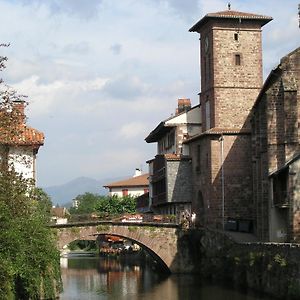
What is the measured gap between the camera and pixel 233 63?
86.2m

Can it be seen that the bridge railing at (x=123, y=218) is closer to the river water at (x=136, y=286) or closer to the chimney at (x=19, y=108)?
the river water at (x=136, y=286)

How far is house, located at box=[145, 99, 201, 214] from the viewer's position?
8838 cm

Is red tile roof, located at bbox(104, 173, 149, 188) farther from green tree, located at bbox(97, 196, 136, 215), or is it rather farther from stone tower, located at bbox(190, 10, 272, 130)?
stone tower, located at bbox(190, 10, 272, 130)

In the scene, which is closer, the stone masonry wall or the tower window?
the tower window

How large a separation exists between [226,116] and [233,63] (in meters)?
5.57

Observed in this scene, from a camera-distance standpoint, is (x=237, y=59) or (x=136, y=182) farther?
(x=136, y=182)

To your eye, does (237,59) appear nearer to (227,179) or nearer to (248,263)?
(227,179)

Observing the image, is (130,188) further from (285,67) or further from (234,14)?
(285,67)

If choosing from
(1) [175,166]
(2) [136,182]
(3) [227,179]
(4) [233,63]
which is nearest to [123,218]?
(1) [175,166]

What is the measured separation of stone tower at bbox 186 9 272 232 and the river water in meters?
8.71

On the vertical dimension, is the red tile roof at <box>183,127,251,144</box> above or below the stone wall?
above

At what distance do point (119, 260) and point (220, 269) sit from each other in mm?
49694

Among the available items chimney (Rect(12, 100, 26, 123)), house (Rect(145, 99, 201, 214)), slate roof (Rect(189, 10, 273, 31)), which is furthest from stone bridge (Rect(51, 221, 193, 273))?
chimney (Rect(12, 100, 26, 123))

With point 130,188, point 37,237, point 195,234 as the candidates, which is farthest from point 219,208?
point 130,188
